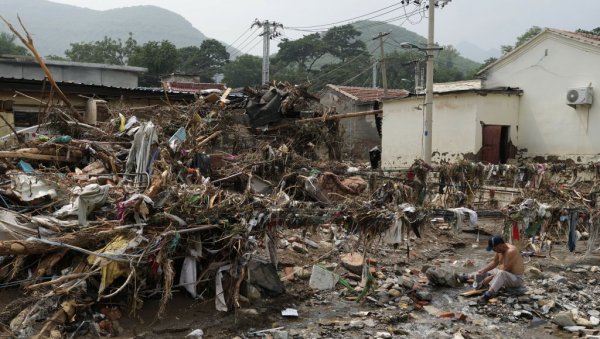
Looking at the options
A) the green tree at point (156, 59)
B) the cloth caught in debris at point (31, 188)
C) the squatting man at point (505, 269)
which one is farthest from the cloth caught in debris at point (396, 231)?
the green tree at point (156, 59)

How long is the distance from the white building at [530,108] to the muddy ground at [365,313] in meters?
6.56

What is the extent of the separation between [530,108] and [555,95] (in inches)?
34.1

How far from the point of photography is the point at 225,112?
13.8m

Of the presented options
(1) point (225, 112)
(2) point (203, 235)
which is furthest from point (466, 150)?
(2) point (203, 235)

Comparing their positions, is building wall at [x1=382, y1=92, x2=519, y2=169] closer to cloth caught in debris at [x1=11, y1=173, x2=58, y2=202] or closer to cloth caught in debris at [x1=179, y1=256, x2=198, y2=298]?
cloth caught in debris at [x1=179, y1=256, x2=198, y2=298]

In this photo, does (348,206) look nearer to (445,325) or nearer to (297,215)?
(297,215)

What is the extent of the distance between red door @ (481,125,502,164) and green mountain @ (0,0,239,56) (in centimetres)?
13525

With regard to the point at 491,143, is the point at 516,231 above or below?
below

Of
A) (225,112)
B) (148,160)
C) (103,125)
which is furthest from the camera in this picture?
(225,112)

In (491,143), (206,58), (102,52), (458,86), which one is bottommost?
(491,143)

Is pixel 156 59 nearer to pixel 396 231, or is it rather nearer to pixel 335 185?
pixel 335 185

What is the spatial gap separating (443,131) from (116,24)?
18351 cm

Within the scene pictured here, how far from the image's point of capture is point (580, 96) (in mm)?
14031

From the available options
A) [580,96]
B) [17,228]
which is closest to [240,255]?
[17,228]
